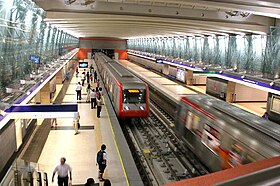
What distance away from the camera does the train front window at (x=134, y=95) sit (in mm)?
13867

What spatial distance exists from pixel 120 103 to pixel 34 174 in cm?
683

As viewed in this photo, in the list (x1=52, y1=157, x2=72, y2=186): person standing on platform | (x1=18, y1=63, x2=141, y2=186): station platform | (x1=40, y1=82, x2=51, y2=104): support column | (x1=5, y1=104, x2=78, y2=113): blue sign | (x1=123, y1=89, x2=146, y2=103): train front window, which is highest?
(x1=5, y1=104, x2=78, y2=113): blue sign

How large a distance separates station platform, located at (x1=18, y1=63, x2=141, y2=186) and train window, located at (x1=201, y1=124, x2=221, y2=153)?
93.0 inches

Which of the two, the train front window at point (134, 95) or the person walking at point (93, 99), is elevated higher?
the train front window at point (134, 95)

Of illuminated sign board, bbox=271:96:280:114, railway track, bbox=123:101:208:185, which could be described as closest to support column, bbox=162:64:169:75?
illuminated sign board, bbox=271:96:280:114

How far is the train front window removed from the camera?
13.9 metres

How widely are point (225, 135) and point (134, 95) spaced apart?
6803 millimetres

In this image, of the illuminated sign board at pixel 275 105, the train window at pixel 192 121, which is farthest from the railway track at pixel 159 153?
the illuminated sign board at pixel 275 105

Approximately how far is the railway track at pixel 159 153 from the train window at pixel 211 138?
1314 mm

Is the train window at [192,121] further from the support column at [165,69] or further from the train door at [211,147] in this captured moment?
the support column at [165,69]

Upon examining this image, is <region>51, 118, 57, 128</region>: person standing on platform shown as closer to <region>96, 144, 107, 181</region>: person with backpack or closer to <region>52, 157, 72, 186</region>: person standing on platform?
<region>96, 144, 107, 181</region>: person with backpack

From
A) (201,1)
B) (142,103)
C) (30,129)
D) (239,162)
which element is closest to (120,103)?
(142,103)

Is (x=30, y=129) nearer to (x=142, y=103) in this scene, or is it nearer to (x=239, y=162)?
(x=142, y=103)

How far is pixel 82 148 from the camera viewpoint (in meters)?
10.9
